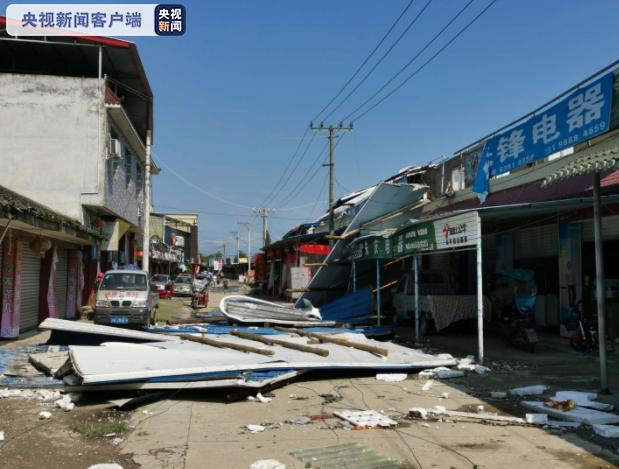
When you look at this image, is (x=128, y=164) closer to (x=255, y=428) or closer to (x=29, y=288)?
(x=29, y=288)

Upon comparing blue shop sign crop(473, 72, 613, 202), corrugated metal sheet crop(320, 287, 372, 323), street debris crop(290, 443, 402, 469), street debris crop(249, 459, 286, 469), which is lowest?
street debris crop(290, 443, 402, 469)

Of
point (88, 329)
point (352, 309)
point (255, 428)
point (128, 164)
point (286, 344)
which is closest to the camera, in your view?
point (255, 428)

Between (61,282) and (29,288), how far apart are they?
3275 millimetres

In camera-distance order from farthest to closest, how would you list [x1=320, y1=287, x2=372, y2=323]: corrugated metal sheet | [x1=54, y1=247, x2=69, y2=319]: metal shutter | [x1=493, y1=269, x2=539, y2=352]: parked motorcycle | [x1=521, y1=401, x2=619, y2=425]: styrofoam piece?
[x1=54, y1=247, x2=69, y2=319]: metal shutter < [x1=320, y1=287, x2=372, y2=323]: corrugated metal sheet < [x1=493, y1=269, x2=539, y2=352]: parked motorcycle < [x1=521, y1=401, x2=619, y2=425]: styrofoam piece

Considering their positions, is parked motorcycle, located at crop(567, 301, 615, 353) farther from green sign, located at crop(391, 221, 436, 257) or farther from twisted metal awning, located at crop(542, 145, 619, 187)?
twisted metal awning, located at crop(542, 145, 619, 187)

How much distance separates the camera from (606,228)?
12539 millimetres

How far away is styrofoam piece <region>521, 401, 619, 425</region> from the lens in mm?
6324

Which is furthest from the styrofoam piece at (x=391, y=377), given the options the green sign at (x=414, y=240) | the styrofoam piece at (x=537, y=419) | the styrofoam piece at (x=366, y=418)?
the green sign at (x=414, y=240)

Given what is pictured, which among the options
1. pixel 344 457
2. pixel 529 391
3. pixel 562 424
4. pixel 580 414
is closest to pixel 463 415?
pixel 562 424

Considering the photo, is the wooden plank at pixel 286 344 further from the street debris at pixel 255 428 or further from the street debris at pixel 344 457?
the street debris at pixel 344 457

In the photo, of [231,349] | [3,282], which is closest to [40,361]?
[231,349]

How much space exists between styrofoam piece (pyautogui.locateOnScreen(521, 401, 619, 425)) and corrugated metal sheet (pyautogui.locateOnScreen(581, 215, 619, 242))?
6.68 m

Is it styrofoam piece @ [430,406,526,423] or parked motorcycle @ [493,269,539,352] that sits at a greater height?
parked motorcycle @ [493,269,539,352]

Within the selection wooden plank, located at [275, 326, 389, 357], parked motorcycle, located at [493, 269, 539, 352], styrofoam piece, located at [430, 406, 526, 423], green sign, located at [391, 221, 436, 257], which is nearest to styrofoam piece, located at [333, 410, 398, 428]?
styrofoam piece, located at [430, 406, 526, 423]
